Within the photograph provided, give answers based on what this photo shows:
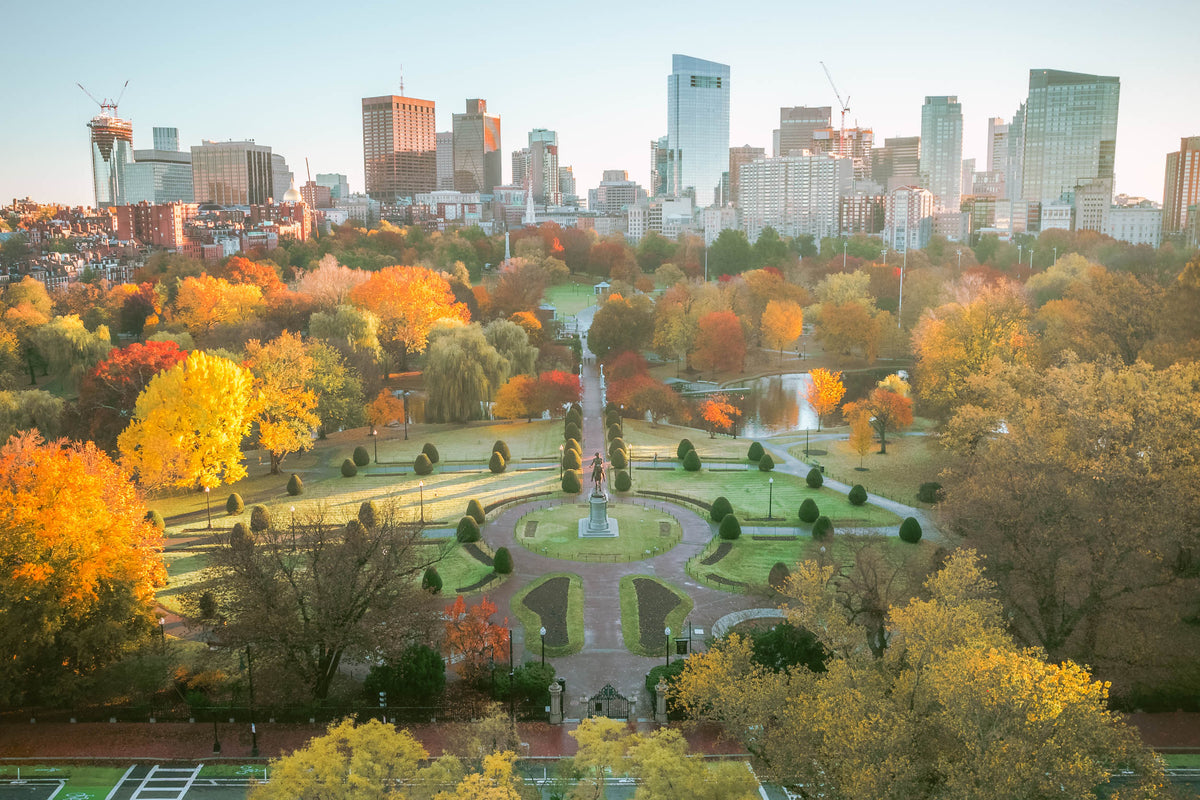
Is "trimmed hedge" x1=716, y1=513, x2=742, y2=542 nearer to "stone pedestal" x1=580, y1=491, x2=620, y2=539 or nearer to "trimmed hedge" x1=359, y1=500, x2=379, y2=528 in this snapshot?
"stone pedestal" x1=580, y1=491, x2=620, y2=539

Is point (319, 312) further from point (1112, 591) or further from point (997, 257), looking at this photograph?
point (997, 257)

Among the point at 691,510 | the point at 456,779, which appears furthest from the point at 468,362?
the point at 456,779

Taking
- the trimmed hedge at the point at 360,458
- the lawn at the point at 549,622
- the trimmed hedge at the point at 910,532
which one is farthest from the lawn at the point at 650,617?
the trimmed hedge at the point at 360,458

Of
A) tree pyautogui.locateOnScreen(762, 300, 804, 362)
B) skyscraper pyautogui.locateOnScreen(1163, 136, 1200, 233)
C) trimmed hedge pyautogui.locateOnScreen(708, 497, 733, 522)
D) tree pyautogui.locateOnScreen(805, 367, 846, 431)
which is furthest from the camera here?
skyscraper pyautogui.locateOnScreen(1163, 136, 1200, 233)

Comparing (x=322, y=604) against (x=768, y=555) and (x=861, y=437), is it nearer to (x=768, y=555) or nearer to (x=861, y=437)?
(x=768, y=555)

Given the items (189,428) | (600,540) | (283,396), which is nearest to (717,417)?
(600,540)

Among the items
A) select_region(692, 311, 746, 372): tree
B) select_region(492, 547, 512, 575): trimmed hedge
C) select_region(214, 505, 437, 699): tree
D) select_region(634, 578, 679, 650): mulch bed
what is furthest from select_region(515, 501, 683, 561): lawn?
select_region(692, 311, 746, 372): tree
